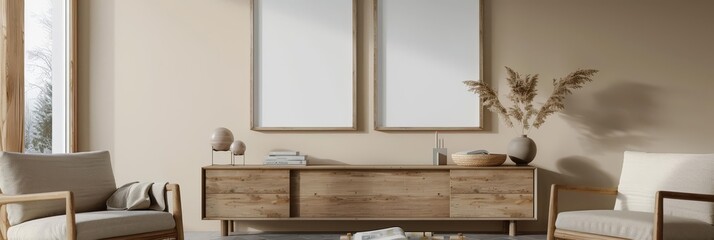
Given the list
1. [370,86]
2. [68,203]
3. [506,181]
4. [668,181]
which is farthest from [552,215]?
[68,203]

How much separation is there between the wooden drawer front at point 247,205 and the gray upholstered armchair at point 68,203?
1016 mm

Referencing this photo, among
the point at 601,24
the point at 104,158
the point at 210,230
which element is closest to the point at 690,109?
the point at 601,24

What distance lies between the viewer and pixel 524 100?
17.5ft

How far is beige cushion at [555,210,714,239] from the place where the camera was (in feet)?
11.6

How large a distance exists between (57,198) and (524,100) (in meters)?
3.38

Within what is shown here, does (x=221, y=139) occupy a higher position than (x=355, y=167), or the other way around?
(x=221, y=139)

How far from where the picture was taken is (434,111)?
557 centimetres

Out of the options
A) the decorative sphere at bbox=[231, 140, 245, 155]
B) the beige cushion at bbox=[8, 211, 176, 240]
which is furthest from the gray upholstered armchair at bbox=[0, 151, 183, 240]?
the decorative sphere at bbox=[231, 140, 245, 155]

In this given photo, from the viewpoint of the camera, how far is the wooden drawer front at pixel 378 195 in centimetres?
514

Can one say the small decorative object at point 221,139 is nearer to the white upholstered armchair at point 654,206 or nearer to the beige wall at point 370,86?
the beige wall at point 370,86

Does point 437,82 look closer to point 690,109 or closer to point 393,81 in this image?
point 393,81

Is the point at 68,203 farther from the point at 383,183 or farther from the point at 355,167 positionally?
the point at 383,183

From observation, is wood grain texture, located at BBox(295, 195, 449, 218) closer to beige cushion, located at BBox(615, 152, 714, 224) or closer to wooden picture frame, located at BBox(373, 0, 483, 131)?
wooden picture frame, located at BBox(373, 0, 483, 131)

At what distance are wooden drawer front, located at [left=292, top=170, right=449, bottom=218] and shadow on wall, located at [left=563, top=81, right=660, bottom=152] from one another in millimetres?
1260
